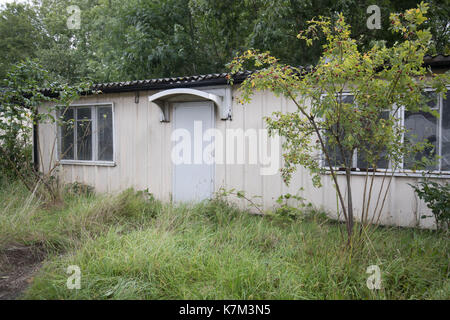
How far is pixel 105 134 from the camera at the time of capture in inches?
297

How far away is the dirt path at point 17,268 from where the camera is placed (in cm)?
321

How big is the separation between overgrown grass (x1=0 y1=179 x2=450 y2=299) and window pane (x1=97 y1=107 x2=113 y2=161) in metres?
2.98

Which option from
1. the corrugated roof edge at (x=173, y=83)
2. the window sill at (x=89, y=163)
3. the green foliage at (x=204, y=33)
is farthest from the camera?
the green foliage at (x=204, y=33)

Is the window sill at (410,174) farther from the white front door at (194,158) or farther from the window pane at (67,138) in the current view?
the window pane at (67,138)

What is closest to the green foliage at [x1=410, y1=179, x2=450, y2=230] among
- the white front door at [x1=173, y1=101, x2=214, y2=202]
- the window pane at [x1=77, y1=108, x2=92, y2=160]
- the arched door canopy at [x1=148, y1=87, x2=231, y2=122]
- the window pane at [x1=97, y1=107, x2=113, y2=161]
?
the arched door canopy at [x1=148, y1=87, x2=231, y2=122]

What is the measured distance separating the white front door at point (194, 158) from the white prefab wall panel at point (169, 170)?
0.14 m

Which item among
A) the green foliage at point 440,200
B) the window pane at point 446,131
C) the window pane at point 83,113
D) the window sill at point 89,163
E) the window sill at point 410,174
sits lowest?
the green foliage at point 440,200

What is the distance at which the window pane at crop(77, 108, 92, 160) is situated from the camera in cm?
767

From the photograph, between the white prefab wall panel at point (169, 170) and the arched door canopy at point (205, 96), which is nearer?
the white prefab wall panel at point (169, 170)

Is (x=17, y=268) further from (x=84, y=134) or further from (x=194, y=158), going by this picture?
(x=84, y=134)

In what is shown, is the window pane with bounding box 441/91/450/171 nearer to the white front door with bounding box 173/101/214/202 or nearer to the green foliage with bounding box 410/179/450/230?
the green foliage with bounding box 410/179/450/230

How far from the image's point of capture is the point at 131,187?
7035 mm

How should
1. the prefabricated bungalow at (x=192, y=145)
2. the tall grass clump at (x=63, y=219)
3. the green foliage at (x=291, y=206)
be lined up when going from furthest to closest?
the green foliage at (x=291, y=206)
the prefabricated bungalow at (x=192, y=145)
the tall grass clump at (x=63, y=219)

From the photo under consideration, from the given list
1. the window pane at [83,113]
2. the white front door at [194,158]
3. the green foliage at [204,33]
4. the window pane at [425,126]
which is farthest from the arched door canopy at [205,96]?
the green foliage at [204,33]
